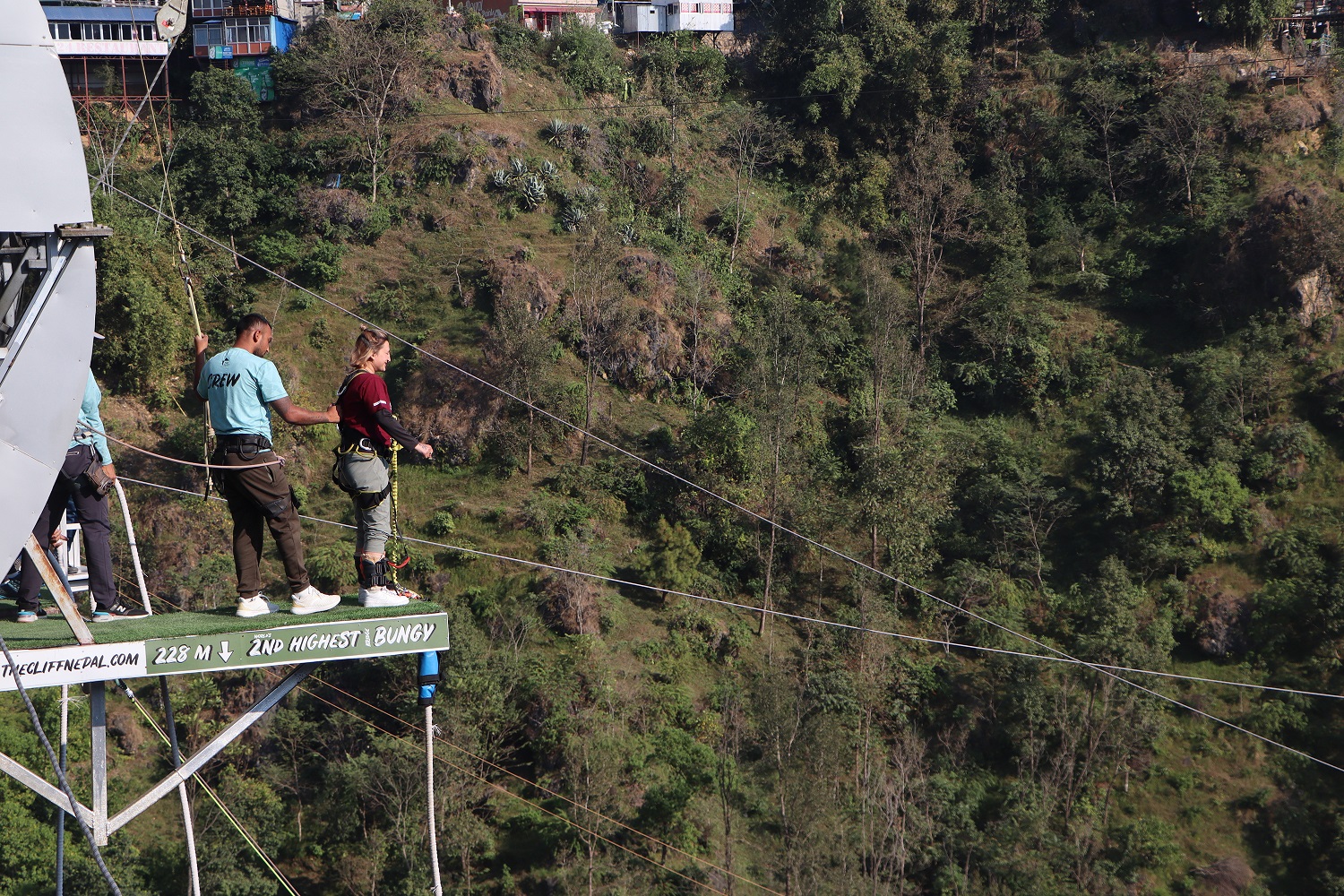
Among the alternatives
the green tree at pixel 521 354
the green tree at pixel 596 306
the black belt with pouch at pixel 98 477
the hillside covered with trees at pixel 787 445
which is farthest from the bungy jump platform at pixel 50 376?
the green tree at pixel 596 306

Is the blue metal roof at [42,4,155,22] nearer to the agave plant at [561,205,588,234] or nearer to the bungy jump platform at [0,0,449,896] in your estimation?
the agave plant at [561,205,588,234]

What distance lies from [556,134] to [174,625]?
39820 millimetres

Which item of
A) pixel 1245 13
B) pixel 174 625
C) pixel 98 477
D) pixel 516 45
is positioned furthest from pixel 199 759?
pixel 1245 13

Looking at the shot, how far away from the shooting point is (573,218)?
1730 inches

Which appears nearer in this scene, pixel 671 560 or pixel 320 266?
pixel 671 560

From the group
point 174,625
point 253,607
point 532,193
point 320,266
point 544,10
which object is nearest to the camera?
point 174,625

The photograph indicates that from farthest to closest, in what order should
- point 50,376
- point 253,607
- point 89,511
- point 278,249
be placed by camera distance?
point 278,249
point 89,511
point 253,607
point 50,376

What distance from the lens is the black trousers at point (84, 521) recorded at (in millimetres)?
10141

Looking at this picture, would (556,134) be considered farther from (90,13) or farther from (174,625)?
(174,625)

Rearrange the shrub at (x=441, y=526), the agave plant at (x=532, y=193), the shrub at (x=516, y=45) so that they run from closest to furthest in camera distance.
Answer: the shrub at (x=441, y=526), the agave plant at (x=532, y=193), the shrub at (x=516, y=45)

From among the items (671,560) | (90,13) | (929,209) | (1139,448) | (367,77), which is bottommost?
(671,560)

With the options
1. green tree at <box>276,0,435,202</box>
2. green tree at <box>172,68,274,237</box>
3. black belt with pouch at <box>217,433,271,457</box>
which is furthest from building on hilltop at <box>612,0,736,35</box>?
black belt with pouch at <box>217,433,271,457</box>

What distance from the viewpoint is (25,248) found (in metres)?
8.14

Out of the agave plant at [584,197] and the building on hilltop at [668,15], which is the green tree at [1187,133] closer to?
the building on hilltop at [668,15]
